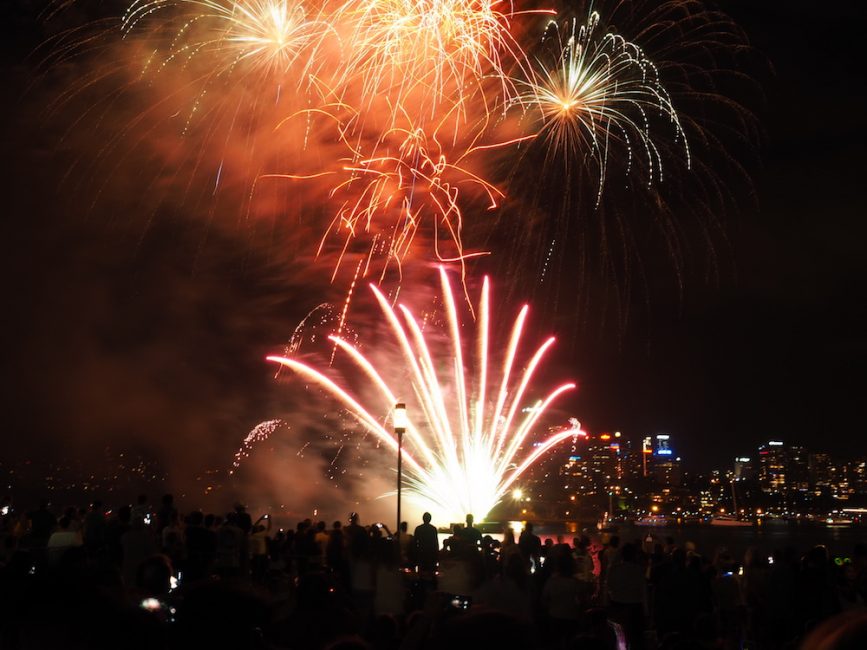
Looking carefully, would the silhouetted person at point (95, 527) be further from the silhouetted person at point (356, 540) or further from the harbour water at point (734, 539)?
the harbour water at point (734, 539)

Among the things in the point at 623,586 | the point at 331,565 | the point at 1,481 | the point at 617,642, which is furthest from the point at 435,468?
the point at 1,481

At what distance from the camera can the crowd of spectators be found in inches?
85.0

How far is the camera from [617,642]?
7766 millimetres

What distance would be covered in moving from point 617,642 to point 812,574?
383 centimetres

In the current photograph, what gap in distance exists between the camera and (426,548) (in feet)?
43.7

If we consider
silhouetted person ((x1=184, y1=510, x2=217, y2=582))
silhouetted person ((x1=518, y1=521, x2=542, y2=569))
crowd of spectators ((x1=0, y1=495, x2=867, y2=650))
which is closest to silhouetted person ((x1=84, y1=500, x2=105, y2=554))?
crowd of spectators ((x1=0, y1=495, x2=867, y2=650))

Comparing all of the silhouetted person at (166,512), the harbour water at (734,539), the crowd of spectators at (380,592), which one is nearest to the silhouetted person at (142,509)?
the crowd of spectators at (380,592)

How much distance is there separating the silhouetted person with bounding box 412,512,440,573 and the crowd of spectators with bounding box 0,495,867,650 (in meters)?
0.02

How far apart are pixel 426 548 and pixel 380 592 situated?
2915mm

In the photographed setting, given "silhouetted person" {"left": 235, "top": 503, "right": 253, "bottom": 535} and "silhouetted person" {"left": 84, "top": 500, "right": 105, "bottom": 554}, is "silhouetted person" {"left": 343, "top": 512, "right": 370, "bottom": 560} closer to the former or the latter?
"silhouetted person" {"left": 235, "top": 503, "right": 253, "bottom": 535}

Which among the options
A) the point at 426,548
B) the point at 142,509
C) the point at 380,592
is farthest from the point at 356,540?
the point at 142,509

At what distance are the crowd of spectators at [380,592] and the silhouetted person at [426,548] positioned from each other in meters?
0.02

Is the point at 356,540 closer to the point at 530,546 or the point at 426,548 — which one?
the point at 426,548

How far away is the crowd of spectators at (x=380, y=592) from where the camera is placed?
7.09ft
